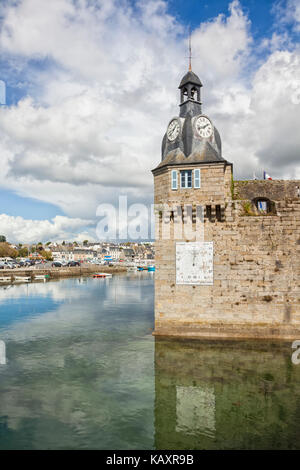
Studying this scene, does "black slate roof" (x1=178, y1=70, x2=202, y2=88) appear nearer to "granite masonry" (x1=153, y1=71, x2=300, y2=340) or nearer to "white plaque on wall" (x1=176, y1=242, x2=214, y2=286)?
"granite masonry" (x1=153, y1=71, x2=300, y2=340)

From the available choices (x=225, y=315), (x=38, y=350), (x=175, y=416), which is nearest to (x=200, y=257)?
(x=225, y=315)

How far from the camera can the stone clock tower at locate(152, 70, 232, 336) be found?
17.7 m

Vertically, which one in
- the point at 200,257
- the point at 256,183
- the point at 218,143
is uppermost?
the point at 218,143

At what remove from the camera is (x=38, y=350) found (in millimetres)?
17594

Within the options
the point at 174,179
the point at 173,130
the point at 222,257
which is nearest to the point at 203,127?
the point at 173,130

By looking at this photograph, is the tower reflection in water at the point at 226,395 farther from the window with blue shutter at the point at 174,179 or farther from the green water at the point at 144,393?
the window with blue shutter at the point at 174,179

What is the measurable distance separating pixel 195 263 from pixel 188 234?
5.50 feet

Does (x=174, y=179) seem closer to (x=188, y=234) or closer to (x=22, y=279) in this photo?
(x=188, y=234)

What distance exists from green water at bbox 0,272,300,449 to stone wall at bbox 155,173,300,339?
1015 mm

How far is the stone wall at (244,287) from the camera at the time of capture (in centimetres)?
1722

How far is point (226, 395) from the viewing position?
11836 millimetres

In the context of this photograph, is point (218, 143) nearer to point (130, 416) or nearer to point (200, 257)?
point (200, 257)

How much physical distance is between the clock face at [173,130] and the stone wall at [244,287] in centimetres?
413
